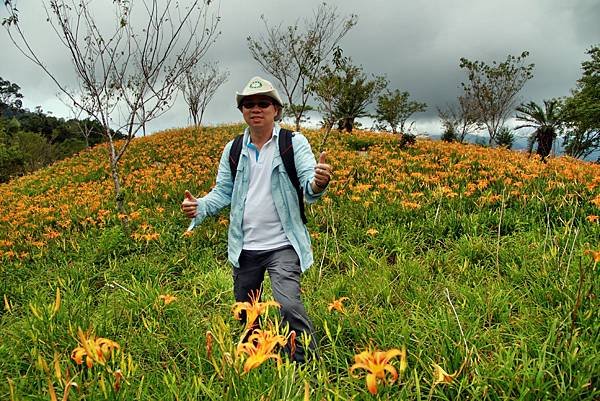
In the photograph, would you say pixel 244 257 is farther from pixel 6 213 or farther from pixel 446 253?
pixel 6 213

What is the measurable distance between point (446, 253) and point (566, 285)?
129 centimetres

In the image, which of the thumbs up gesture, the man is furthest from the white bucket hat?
the thumbs up gesture

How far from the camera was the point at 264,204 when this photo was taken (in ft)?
7.66

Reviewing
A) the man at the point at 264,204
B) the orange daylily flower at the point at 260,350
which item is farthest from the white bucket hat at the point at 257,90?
the orange daylily flower at the point at 260,350

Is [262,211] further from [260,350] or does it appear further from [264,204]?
[260,350]

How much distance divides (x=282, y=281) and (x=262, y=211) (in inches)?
16.5

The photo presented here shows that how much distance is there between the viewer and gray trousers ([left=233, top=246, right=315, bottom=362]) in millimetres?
2061

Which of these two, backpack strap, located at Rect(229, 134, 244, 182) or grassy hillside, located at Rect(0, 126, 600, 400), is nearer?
grassy hillside, located at Rect(0, 126, 600, 400)

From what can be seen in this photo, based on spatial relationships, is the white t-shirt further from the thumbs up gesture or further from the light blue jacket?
the thumbs up gesture

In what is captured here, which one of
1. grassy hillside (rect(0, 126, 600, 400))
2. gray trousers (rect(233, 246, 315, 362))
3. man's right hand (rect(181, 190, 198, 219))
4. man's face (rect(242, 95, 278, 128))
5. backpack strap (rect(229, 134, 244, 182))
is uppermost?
man's face (rect(242, 95, 278, 128))

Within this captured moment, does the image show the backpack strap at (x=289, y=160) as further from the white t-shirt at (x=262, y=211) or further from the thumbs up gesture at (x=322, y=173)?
the thumbs up gesture at (x=322, y=173)

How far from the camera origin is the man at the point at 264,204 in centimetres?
226


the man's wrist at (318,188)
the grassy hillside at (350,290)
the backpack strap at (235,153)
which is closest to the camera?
the grassy hillside at (350,290)

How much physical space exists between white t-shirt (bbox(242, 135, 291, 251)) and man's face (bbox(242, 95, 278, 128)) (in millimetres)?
123
